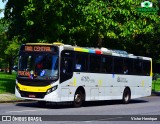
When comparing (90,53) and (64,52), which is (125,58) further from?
(64,52)

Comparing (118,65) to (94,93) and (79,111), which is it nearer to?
(94,93)

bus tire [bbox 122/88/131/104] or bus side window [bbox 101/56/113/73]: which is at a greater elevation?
bus side window [bbox 101/56/113/73]

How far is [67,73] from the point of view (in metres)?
21.4

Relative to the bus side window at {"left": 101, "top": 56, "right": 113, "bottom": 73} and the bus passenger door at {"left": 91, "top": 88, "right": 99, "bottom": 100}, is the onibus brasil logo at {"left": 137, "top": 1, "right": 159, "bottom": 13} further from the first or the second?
the bus passenger door at {"left": 91, "top": 88, "right": 99, "bottom": 100}

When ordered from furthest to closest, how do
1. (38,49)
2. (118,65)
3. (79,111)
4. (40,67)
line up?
1. (118,65)
2. (38,49)
3. (40,67)
4. (79,111)

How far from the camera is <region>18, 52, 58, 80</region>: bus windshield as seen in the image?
20781mm

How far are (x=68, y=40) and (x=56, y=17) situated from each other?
8.29ft

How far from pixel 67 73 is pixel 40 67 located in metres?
1.27

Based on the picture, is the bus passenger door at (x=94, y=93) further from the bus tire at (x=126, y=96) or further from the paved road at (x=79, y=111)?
the bus tire at (x=126, y=96)

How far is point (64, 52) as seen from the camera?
21234mm

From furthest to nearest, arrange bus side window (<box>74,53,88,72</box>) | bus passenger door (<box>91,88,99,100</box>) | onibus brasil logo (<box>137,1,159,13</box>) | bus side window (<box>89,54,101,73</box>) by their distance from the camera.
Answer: onibus brasil logo (<box>137,1,159,13</box>) < bus passenger door (<box>91,88,99,100</box>) < bus side window (<box>89,54,101,73</box>) < bus side window (<box>74,53,88,72</box>)

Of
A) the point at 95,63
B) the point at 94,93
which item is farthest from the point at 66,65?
the point at 94,93

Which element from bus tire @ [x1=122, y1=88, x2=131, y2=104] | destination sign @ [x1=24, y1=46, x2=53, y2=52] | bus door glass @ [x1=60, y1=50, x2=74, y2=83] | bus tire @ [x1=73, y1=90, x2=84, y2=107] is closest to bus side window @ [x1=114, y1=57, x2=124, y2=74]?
bus tire @ [x1=122, y1=88, x2=131, y2=104]

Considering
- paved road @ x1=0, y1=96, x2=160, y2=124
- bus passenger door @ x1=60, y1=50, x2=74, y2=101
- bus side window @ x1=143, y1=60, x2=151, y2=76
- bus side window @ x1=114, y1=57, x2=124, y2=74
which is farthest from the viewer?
bus side window @ x1=143, y1=60, x2=151, y2=76
